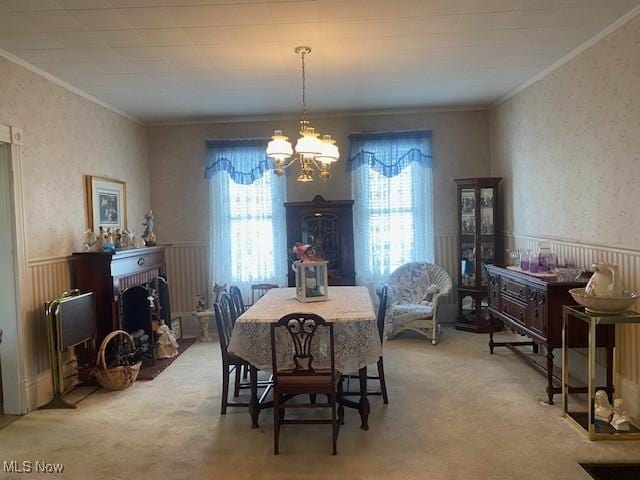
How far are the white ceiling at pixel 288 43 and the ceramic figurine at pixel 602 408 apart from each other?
2.53 metres

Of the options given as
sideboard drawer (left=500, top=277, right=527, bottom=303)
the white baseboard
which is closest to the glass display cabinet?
sideboard drawer (left=500, top=277, right=527, bottom=303)

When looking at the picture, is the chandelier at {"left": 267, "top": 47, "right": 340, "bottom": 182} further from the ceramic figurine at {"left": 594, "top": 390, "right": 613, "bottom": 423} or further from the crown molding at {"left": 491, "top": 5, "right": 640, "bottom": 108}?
the ceramic figurine at {"left": 594, "top": 390, "right": 613, "bottom": 423}

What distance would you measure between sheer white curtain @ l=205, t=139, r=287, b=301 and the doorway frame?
8.44 ft

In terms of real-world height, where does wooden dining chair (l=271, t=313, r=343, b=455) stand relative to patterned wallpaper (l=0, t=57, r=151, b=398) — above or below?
below

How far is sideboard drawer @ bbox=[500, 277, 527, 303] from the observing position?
3908 mm

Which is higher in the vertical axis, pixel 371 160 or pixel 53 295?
pixel 371 160

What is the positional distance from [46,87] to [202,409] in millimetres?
3001

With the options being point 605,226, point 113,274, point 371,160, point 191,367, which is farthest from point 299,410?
point 371,160

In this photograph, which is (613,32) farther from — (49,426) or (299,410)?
(49,426)

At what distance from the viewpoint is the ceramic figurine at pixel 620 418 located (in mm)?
3006

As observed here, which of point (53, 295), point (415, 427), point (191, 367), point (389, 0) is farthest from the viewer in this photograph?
point (191, 367)

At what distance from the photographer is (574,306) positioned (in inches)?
133

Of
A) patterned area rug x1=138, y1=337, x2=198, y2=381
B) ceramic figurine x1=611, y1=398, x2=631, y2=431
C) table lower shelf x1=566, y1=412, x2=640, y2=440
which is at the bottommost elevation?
patterned area rug x1=138, y1=337, x2=198, y2=381

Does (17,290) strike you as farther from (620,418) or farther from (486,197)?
(486,197)
